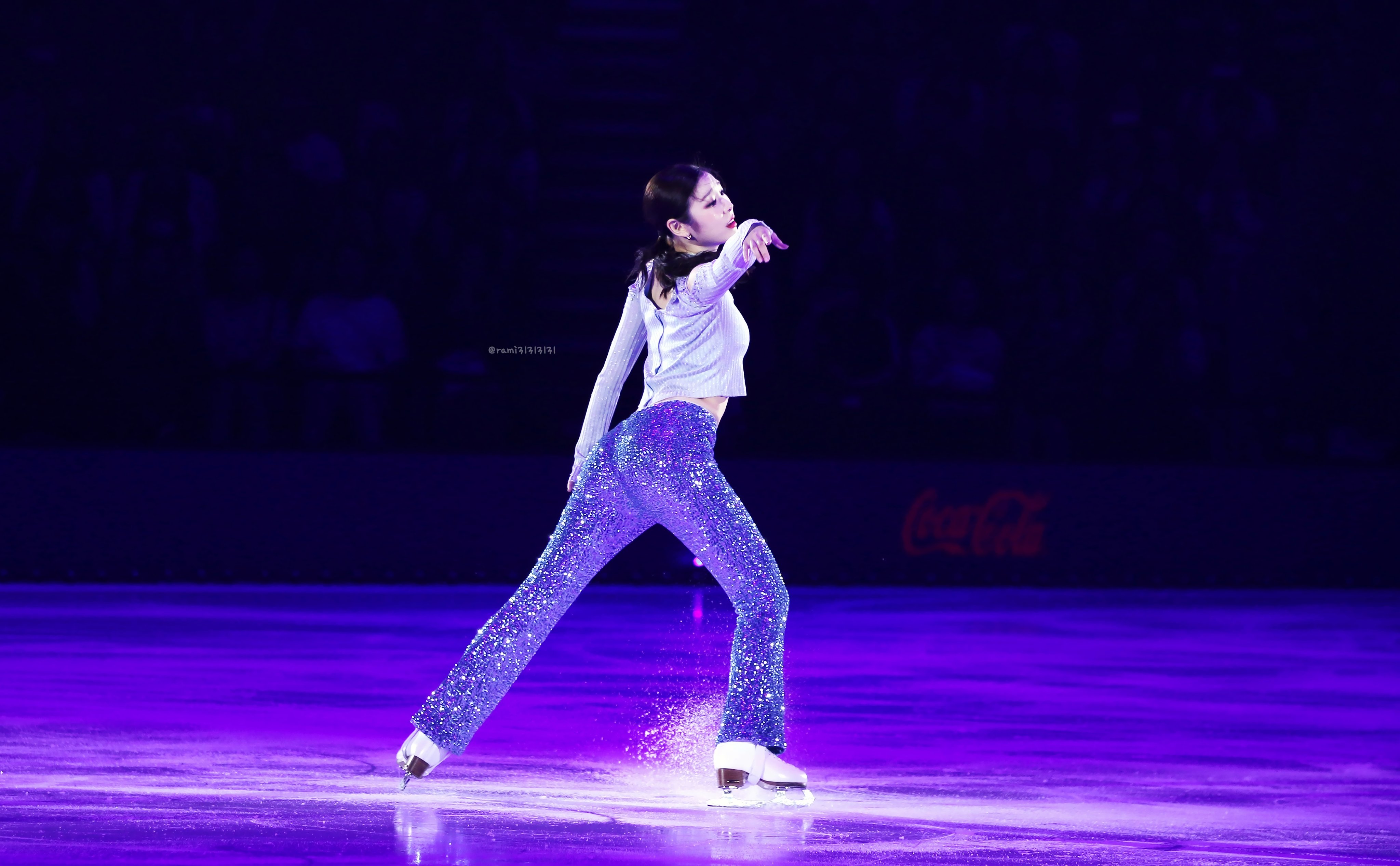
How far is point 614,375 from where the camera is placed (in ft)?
13.5

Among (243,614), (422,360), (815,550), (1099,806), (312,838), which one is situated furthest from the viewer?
(422,360)

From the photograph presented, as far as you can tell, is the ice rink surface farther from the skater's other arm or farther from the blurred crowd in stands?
the blurred crowd in stands

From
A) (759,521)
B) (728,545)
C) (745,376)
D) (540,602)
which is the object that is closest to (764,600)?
(728,545)

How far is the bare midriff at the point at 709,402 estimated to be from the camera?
13.1ft

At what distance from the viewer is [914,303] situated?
405 inches

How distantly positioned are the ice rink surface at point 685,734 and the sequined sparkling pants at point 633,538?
226 millimetres

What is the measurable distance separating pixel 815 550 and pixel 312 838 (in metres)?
5.53

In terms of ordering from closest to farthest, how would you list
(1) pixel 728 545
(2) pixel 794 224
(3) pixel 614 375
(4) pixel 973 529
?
(1) pixel 728 545
(3) pixel 614 375
(4) pixel 973 529
(2) pixel 794 224

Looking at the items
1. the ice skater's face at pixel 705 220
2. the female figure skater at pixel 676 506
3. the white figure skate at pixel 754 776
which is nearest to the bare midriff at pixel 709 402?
the female figure skater at pixel 676 506

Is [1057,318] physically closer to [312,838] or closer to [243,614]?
[243,614]

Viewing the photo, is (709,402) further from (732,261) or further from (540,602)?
(540,602)

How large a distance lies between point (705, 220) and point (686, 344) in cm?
28

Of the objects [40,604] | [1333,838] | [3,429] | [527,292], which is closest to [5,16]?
[3,429]

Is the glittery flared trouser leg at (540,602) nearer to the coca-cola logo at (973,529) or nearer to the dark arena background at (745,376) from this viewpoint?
the dark arena background at (745,376)
